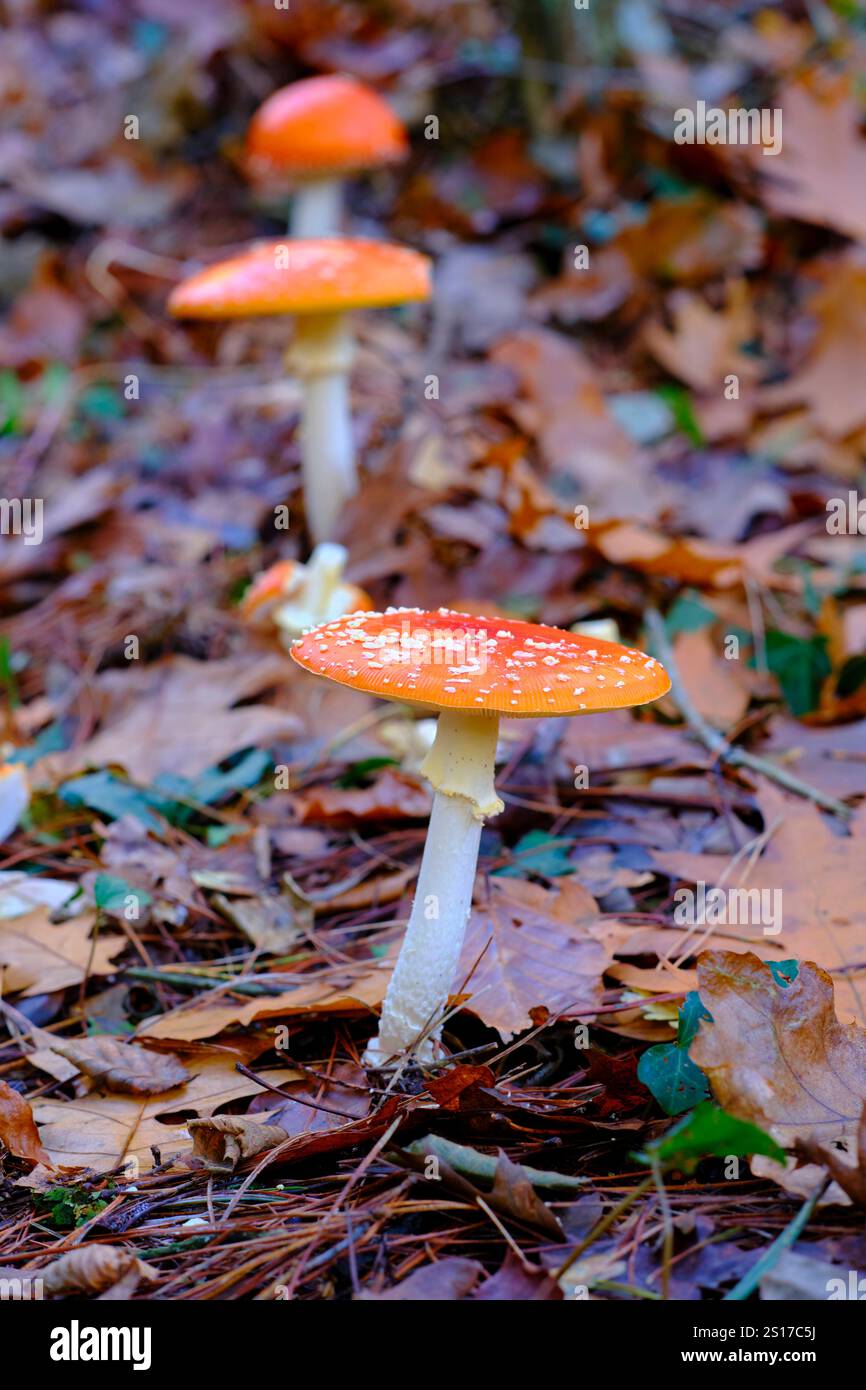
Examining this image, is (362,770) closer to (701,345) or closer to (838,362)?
(838,362)

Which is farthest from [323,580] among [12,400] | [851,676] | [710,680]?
[12,400]

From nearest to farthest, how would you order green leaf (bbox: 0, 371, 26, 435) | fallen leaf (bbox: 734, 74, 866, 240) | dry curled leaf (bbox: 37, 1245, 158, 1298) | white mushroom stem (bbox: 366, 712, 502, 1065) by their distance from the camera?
1. dry curled leaf (bbox: 37, 1245, 158, 1298)
2. white mushroom stem (bbox: 366, 712, 502, 1065)
3. fallen leaf (bbox: 734, 74, 866, 240)
4. green leaf (bbox: 0, 371, 26, 435)

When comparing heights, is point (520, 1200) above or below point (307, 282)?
below

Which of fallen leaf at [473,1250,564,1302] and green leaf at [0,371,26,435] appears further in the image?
green leaf at [0,371,26,435]

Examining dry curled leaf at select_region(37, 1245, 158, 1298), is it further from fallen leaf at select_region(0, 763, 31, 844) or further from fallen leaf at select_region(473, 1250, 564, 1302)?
fallen leaf at select_region(0, 763, 31, 844)

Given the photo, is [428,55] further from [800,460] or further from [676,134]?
[800,460]

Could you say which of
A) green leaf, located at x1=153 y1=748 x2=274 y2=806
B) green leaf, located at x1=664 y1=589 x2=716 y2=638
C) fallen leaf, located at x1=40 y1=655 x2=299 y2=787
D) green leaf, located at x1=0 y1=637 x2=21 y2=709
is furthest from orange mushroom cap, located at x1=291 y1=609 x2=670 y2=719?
green leaf, located at x1=0 y1=637 x2=21 y2=709

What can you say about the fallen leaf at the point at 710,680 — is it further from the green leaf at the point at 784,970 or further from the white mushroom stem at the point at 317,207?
the white mushroom stem at the point at 317,207
